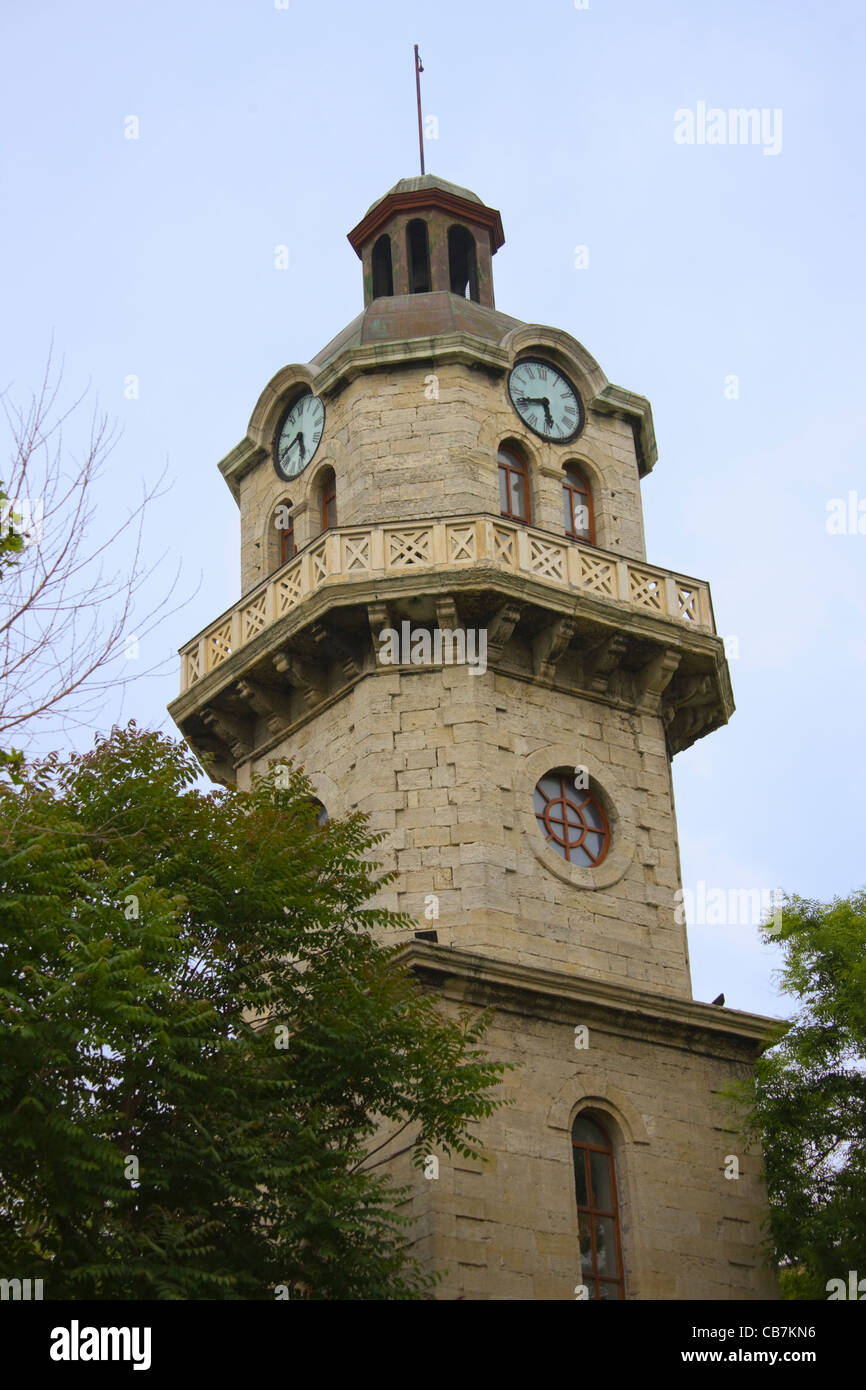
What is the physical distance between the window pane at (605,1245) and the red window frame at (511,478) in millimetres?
11143

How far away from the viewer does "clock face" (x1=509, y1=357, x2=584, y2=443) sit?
3116cm

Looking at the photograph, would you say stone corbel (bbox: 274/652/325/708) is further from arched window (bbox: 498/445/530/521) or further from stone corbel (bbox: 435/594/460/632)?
arched window (bbox: 498/445/530/521)

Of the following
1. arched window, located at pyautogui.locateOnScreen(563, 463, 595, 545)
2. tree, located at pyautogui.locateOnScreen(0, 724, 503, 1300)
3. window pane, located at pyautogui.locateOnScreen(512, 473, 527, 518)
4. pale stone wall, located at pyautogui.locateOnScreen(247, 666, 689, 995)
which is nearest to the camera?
tree, located at pyautogui.locateOnScreen(0, 724, 503, 1300)

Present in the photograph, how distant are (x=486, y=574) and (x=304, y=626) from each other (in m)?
2.93

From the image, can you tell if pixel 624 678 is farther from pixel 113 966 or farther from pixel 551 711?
pixel 113 966

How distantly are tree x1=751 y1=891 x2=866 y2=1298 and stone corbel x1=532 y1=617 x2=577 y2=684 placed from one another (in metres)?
5.47

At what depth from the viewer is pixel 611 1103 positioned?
83.6ft

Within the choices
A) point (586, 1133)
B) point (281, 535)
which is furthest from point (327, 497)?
point (586, 1133)

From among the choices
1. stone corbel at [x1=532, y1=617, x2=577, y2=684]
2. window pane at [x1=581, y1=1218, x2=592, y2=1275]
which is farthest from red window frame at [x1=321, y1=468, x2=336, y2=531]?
window pane at [x1=581, y1=1218, x2=592, y2=1275]

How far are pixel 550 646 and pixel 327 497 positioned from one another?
557 centimetres

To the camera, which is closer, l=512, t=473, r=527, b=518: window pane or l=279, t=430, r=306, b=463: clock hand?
l=512, t=473, r=527, b=518: window pane

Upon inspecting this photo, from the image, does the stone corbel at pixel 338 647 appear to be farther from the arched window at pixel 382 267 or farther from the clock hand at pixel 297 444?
the arched window at pixel 382 267

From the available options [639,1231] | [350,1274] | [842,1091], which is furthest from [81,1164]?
[842,1091]

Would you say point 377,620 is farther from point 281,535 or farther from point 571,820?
point 281,535
